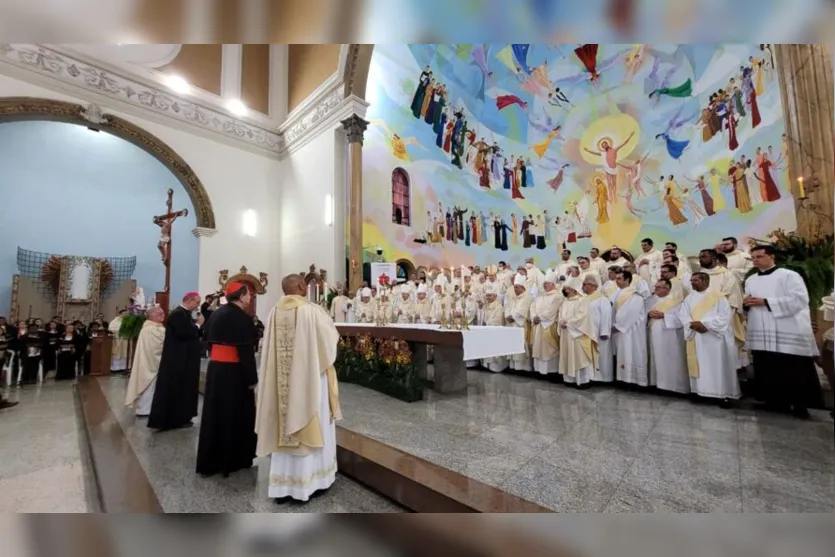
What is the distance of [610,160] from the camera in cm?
1178

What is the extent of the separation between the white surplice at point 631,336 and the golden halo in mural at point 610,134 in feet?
25.8

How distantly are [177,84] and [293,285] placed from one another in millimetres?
10234

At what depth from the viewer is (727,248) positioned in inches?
214

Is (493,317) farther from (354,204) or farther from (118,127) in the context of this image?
(118,127)

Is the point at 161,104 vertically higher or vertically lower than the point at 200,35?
higher

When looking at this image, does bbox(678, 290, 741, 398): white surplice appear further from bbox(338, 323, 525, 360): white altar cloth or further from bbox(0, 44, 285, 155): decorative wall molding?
bbox(0, 44, 285, 155): decorative wall molding

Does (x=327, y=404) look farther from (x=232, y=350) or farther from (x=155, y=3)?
(x=155, y=3)

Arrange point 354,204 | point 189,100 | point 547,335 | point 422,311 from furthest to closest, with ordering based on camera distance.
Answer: point 354,204, point 189,100, point 422,311, point 547,335

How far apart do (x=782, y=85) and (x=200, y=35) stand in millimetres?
8367

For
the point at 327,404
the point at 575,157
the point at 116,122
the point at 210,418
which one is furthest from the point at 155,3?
the point at 575,157

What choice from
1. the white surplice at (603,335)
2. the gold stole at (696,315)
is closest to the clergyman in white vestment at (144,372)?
the white surplice at (603,335)

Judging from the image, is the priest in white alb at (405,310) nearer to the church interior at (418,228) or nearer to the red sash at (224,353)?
the church interior at (418,228)

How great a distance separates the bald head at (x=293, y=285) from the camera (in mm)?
2816

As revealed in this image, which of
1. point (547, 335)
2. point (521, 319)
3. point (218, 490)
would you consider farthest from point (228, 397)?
point (521, 319)
